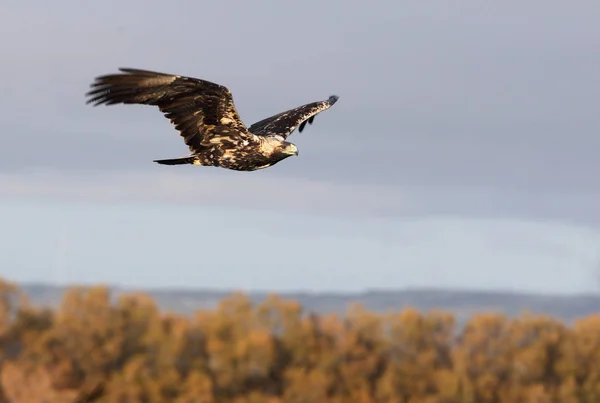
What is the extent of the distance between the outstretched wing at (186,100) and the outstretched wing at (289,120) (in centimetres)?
156

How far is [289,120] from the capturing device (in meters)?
21.2

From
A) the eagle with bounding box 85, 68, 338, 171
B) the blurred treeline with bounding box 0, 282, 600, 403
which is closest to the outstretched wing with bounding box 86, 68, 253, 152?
the eagle with bounding box 85, 68, 338, 171

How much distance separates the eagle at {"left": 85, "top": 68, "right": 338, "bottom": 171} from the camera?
17328 millimetres

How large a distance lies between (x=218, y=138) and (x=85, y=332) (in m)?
83.5

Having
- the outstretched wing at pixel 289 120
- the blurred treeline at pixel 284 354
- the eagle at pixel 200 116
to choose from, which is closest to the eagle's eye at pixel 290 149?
the eagle at pixel 200 116

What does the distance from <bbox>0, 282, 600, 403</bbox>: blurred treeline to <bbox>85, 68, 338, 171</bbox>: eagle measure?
74.5 meters

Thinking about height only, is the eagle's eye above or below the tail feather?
above

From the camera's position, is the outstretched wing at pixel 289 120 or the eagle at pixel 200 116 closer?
the eagle at pixel 200 116

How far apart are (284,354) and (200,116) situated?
84893mm

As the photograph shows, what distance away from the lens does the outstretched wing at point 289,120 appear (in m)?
20.5

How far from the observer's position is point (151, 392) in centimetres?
9400

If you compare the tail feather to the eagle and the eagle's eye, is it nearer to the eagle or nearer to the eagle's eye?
the eagle

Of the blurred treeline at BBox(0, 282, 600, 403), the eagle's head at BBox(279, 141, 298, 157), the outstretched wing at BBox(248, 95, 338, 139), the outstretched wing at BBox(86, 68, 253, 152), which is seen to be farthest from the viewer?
the blurred treeline at BBox(0, 282, 600, 403)

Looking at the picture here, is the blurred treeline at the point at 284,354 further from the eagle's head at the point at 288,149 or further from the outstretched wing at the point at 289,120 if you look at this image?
the eagle's head at the point at 288,149
